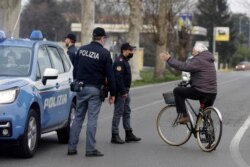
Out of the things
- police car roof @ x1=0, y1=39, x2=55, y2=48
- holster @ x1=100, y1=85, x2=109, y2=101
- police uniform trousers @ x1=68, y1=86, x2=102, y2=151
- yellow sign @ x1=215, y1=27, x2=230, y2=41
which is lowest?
yellow sign @ x1=215, y1=27, x2=230, y2=41

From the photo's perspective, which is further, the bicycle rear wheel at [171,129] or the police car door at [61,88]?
the bicycle rear wheel at [171,129]

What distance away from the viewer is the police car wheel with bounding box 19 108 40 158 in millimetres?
9609

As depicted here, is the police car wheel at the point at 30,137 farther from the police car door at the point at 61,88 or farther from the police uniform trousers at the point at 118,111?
the police uniform trousers at the point at 118,111

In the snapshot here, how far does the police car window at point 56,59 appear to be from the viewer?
11452 mm

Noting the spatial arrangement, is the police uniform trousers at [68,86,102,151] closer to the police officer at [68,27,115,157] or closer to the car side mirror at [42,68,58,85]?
the police officer at [68,27,115,157]

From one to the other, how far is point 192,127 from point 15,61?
3192 mm

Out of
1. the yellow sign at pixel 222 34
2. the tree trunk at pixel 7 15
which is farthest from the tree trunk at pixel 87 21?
the yellow sign at pixel 222 34

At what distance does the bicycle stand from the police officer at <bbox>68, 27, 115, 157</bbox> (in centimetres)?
169

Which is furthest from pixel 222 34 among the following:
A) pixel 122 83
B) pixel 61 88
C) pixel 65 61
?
pixel 61 88

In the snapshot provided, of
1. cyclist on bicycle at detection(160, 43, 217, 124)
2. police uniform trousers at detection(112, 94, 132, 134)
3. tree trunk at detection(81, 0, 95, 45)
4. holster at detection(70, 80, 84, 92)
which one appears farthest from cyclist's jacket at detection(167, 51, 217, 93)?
tree trunk at detection(81, 0, 95, 45)

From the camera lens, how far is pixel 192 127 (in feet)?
37.2

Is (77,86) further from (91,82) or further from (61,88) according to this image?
(61,88)

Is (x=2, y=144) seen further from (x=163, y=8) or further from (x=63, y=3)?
(x=63, y=3)

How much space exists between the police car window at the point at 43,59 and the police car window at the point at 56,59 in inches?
10.5
